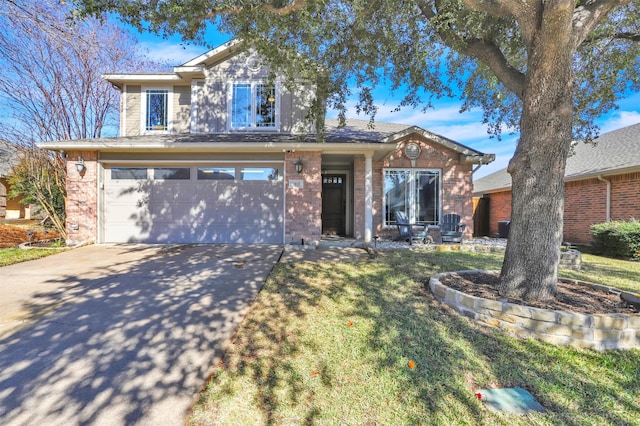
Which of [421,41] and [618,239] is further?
[618,239]

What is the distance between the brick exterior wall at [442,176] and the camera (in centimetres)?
1007

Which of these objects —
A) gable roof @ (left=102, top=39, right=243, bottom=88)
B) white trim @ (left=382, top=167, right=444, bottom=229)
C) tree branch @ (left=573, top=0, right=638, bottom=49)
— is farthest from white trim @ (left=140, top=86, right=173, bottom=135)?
tree branch @ (left=573, top=0, right=638, bottom=49)

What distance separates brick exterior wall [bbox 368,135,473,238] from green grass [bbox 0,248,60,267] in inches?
363

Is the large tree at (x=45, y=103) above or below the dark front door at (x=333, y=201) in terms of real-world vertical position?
above

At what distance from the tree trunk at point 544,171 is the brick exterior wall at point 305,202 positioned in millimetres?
5214

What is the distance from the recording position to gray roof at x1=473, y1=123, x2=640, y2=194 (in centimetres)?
948

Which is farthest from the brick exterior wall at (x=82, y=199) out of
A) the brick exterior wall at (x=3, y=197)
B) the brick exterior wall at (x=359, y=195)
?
the brick exterior wall at (x=3, y=197)

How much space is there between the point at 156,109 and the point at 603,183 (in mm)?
15687

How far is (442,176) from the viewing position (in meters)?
10.2

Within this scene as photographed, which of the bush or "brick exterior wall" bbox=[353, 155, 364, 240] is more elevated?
"brick exterior wall" bbox=[353, 155, 364, 240]

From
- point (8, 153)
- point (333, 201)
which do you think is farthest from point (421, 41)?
point (8, 153)

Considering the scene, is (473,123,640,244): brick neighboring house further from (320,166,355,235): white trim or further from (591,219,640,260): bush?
(320,166,355,235): white trim

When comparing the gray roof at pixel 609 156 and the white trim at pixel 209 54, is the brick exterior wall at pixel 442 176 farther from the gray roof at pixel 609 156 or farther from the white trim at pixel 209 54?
the white trim at pixel 209 54

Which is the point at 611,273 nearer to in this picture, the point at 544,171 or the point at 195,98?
the point at 544,171
